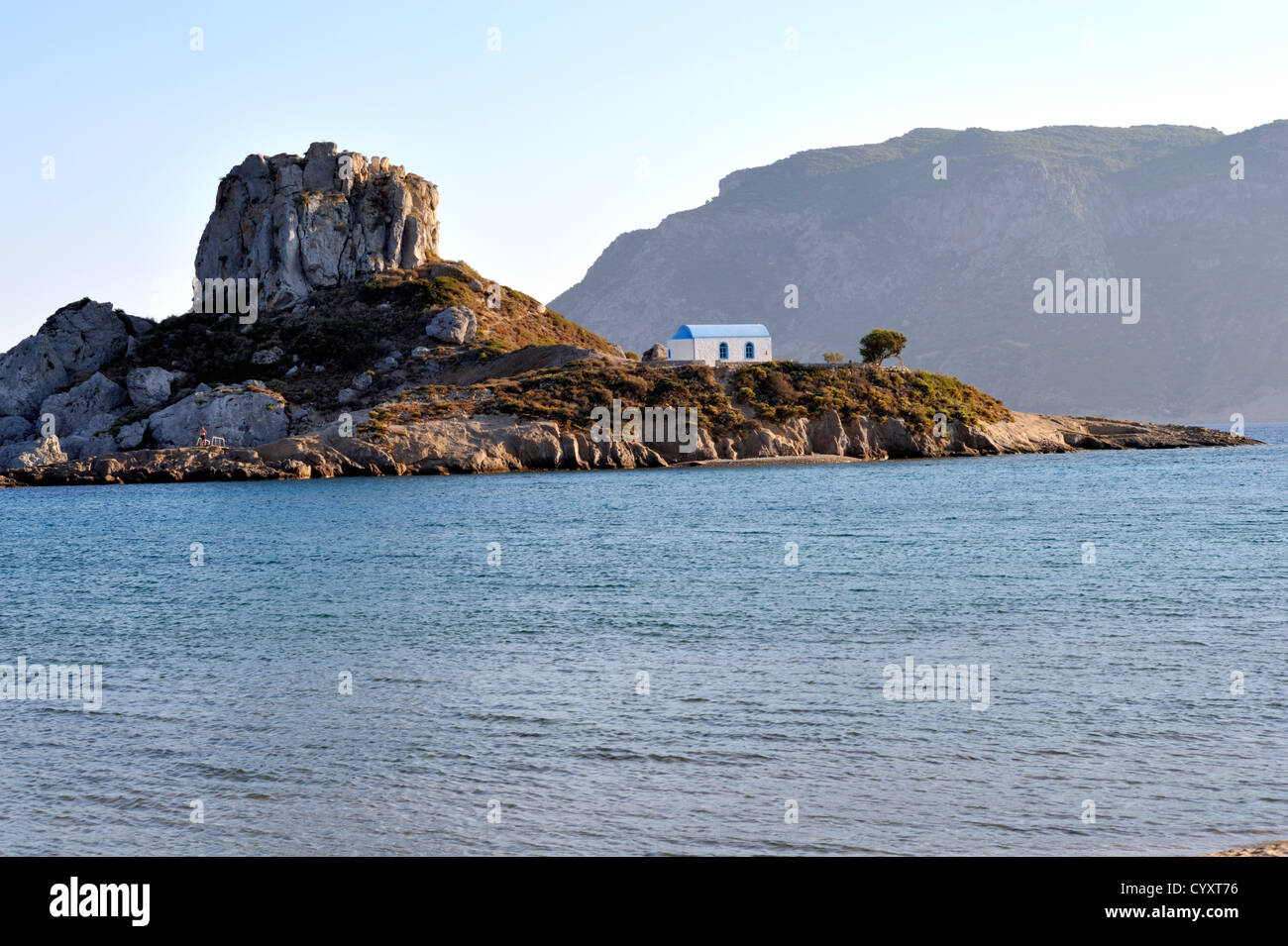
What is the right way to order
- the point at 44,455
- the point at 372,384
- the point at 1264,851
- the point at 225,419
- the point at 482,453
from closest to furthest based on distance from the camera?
the point at 1264,851
the point at 482,453
the point at 44,455
the point at 225,419
the point at 372,384

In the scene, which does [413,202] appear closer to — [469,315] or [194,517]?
[469,315]

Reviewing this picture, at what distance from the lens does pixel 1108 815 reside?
12.4 metres

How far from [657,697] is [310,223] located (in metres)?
129

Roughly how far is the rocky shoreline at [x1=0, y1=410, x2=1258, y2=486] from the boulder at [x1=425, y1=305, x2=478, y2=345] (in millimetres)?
29993

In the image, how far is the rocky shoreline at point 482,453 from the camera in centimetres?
9231

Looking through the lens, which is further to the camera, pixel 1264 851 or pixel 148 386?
pixel 148 386

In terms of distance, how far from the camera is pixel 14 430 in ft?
Answer: 372

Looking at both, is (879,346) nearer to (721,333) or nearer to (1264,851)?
(721,333)

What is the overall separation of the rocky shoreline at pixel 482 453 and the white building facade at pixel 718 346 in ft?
54.8

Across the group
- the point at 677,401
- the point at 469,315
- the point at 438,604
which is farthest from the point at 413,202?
the point at 438,604

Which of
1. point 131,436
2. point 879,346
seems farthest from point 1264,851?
point 879,346

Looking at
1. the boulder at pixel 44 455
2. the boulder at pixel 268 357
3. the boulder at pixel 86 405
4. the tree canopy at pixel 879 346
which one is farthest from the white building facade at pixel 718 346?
the boulder at pixel 44 455
